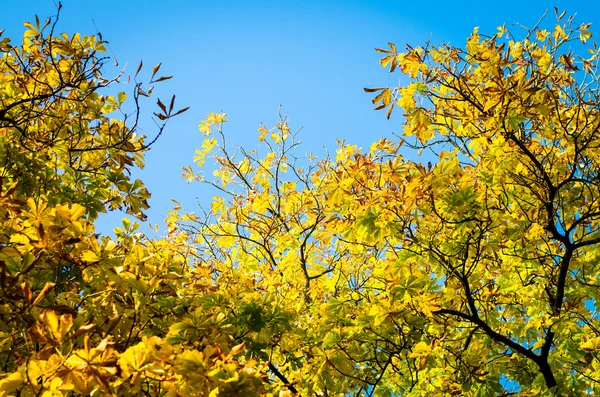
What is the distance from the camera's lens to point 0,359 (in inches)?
128

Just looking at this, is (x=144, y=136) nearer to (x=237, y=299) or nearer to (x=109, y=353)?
(x=237, y=299)

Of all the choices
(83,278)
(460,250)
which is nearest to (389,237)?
(460,250)

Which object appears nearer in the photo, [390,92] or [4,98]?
[390,92]

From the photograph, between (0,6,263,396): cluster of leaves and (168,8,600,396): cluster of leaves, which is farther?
(168,8,600,396): cluster of leaves

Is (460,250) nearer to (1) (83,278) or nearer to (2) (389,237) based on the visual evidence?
(2) (389,237)

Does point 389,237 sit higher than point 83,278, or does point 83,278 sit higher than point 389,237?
point 389,237

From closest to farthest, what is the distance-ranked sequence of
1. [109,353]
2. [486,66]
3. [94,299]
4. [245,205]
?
[109,353], [94,299], [486,66], [245,205]

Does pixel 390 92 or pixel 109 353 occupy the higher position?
pixel 390 92

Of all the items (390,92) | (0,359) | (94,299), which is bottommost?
(0,359)

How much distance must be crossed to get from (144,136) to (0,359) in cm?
262

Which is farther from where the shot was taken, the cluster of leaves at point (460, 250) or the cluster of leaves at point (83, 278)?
the cluster of leaves at point (460, 250)

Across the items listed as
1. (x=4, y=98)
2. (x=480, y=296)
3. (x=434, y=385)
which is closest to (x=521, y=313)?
(x=480, y=296)

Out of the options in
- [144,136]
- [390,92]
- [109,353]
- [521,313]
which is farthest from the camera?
[521,313]

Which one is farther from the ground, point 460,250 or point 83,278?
point 460,250
